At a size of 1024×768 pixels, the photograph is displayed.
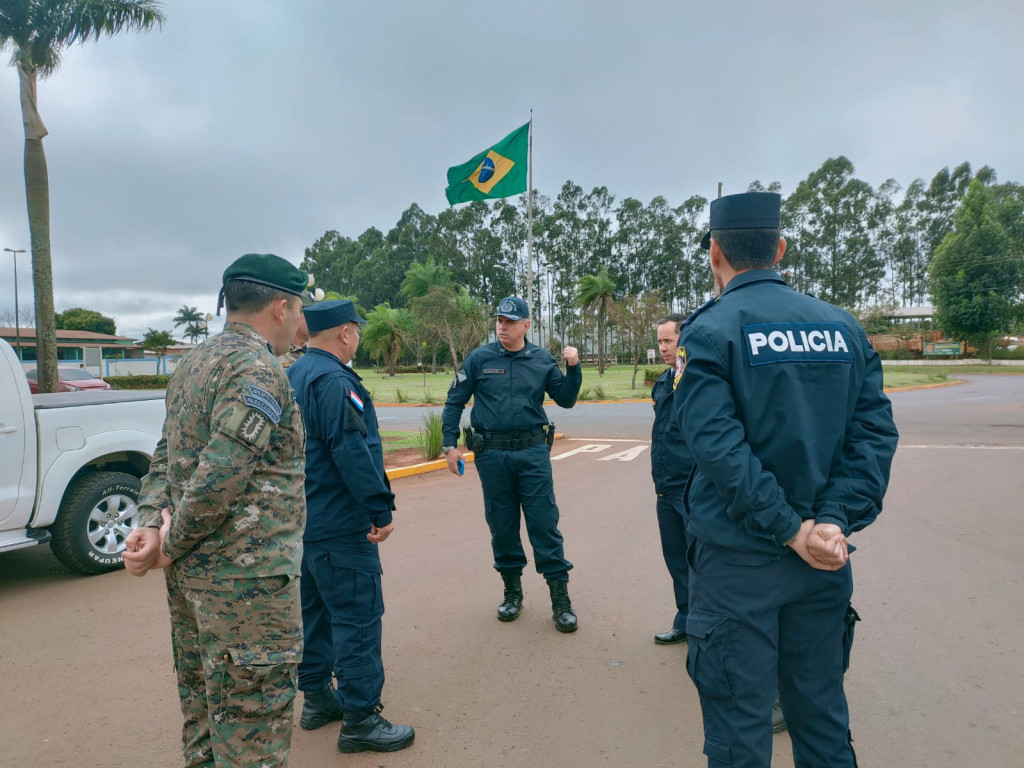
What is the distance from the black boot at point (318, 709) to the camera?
305cm

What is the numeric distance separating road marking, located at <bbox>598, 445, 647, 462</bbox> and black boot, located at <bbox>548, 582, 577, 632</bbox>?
658cm

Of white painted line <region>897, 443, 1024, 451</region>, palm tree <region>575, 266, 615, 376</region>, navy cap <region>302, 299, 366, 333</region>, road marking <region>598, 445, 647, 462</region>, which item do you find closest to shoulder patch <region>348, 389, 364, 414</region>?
navy cap <region>302, 299, 366, 333</region>

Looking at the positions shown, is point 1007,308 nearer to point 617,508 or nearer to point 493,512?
point 617,508

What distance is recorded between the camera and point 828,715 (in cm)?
192

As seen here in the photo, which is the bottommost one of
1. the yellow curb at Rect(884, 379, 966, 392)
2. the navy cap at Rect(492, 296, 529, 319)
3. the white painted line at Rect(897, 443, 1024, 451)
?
the white painted line at Rect(897, 443, 1024, 451)

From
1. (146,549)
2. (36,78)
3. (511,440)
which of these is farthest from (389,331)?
(146,549)

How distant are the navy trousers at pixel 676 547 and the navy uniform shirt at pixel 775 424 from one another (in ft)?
5.80

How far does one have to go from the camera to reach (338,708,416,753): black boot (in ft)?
9.21

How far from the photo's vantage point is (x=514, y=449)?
4234 mm

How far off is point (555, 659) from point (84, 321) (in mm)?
97290

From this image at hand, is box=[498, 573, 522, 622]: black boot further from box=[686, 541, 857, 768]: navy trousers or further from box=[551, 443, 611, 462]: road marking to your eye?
box=[551, 443, 611, 462]: road marking

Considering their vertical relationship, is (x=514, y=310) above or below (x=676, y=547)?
above

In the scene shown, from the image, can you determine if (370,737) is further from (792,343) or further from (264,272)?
(792,343)

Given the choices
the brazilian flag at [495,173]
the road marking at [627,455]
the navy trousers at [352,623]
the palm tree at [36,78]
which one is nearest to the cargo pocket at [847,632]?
→ the navy trousers at [352,623]
